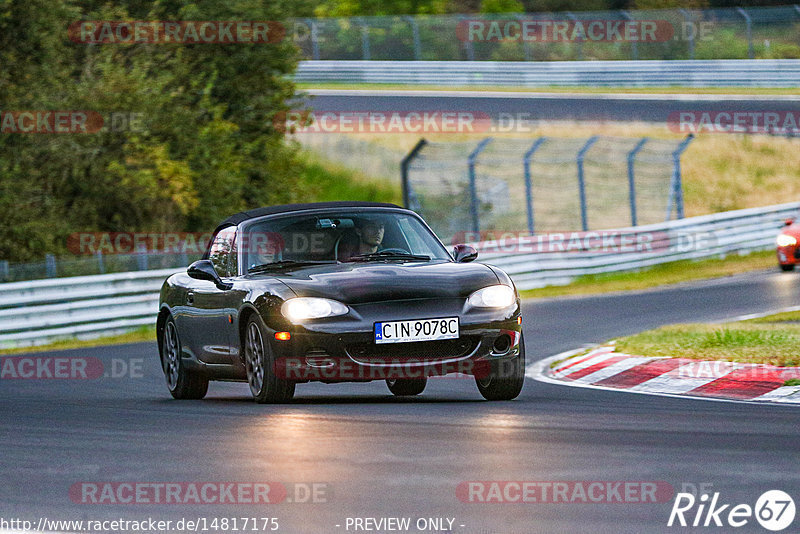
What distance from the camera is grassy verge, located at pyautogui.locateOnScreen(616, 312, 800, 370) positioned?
38.6 ft

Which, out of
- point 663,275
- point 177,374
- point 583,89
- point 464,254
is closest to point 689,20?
point 583,89

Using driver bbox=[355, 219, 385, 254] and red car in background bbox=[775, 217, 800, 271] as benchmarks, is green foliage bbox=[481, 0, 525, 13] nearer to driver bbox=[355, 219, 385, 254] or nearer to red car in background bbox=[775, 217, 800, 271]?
red car in background bbox=[775, 217, 800, 271]

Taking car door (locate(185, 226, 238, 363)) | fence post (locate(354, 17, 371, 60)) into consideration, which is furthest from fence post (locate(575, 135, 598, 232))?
fence post (locate(354, 17, 371, 60))

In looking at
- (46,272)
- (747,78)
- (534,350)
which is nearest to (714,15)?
(747,78)

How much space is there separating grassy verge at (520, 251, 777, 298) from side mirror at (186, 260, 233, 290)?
14.2 m

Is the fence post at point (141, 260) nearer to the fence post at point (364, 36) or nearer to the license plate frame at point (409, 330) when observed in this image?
the license plate frame at point (409, 330)

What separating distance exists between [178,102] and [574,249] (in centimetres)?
861

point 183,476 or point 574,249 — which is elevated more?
point 183,476

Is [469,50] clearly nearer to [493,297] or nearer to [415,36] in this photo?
[415,36]

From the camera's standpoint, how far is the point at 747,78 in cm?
4269

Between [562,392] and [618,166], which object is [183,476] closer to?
[562,392]

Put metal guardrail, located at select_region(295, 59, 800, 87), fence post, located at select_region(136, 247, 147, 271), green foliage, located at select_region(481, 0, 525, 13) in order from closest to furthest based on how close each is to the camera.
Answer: fence post, located at select_region(136, 247, 147, 271) < metal guardrail, located at select_region(295, 59, 800, 87) < green foliage, located at select_region(481, 0, 525, 13)

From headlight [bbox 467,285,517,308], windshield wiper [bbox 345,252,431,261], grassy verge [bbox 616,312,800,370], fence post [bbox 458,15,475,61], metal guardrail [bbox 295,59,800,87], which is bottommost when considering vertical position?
metal guardrail [bbox 295,59,800,87]

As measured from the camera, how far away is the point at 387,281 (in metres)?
9.73
